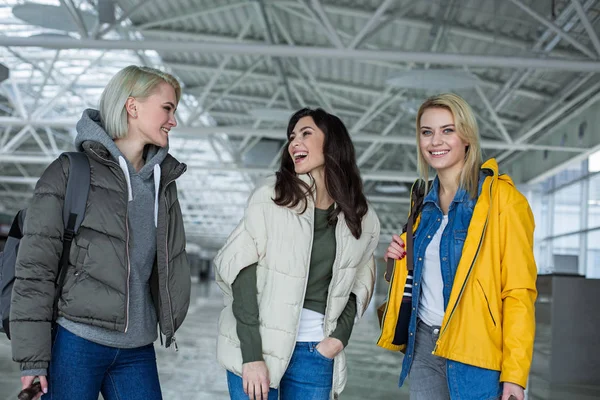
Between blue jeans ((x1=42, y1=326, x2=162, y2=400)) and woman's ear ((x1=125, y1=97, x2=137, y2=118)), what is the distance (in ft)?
3.59

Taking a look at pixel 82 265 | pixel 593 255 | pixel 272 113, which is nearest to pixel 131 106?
pixel 82 265

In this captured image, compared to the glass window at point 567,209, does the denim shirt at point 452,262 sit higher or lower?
lower

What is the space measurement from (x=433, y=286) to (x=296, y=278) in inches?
26.3

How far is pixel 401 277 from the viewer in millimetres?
3572

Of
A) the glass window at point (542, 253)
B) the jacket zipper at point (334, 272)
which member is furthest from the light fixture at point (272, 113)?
the jacket zipper at point (334, 272)

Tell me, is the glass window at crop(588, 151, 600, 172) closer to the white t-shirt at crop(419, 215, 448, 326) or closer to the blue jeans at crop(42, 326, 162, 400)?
the white t-shirt at crop(419, 215, 448, 326)

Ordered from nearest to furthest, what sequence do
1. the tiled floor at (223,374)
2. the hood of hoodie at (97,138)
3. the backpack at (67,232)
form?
the backpack at (67,232)
the hood of hoodie at (97,138)
the tiled floor at (223,374)

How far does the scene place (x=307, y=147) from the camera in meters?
3.83

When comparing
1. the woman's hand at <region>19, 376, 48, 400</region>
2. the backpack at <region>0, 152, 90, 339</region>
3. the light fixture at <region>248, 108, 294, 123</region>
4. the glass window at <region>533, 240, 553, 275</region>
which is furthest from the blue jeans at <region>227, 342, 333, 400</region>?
the glass window at <region>533, 240, 553, 275</region>

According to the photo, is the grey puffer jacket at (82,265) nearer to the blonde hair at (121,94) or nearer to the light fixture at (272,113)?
the blonde hair at (121,94)

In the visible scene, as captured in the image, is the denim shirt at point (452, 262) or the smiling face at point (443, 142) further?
the smiling face at point (443, 142)

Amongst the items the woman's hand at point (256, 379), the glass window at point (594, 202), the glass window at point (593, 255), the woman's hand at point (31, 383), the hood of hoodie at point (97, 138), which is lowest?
the woman's hand at point (31, 383)

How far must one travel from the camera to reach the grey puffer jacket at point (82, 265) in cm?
302

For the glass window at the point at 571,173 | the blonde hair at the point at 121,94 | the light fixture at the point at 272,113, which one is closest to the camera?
the blonde hair at the point at 121,94
